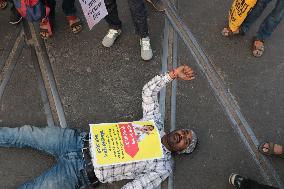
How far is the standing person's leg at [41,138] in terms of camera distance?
3.58m

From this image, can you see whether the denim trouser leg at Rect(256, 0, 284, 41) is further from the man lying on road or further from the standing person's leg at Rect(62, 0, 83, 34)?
the standing person's leg at Rect(62, 0, 83, 34)

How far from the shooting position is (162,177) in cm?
346

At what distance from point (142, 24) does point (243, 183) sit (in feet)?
5.51

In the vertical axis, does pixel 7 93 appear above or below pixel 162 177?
above

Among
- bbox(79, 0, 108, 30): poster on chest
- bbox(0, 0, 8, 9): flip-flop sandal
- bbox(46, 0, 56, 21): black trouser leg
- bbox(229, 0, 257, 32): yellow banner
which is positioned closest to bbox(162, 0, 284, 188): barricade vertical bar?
bbox(229, 0, 257, 32): yellow banner

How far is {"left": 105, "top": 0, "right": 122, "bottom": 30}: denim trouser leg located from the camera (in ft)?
13.1

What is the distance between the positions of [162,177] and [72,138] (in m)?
0.80

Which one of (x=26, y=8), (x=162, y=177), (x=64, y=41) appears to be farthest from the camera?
(x=64, y=41)

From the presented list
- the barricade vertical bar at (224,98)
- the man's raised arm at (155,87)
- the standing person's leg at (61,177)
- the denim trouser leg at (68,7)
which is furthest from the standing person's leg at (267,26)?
the standing person's leg at (61,177)

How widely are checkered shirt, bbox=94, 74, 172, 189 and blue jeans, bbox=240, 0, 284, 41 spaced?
140 cm

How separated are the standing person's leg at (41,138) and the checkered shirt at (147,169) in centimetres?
39

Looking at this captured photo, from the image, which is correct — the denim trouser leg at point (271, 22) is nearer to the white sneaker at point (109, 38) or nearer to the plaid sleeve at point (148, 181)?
the white sneaker at point (109, 38)

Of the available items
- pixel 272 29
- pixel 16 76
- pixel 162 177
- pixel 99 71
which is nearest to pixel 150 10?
pixel 99 71

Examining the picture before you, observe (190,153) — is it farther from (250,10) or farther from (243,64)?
(250,10)
